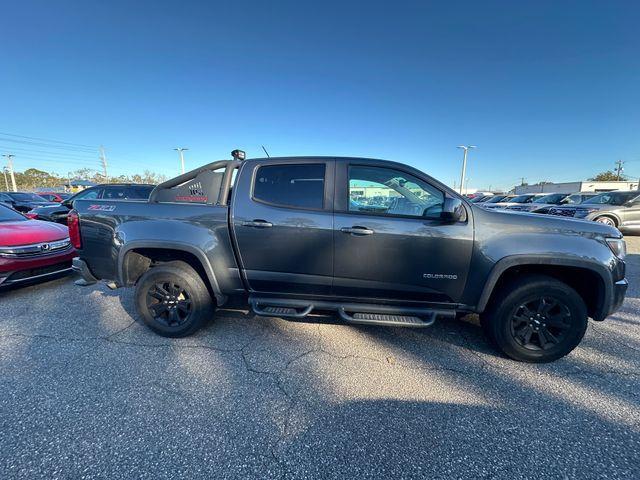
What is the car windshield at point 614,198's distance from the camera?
367 inches

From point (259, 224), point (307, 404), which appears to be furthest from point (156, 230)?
point (307, 404)

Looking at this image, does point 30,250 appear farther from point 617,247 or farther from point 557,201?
point 557,201

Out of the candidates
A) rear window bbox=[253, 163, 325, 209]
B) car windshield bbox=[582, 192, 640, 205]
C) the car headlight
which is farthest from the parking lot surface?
car windshield bbox=[582, 192, 640, 205]

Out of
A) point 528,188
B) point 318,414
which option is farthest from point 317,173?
point 528,188

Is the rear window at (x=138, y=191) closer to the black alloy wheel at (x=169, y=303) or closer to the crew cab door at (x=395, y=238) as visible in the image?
the black alloy wheel at (x=169, y=303)

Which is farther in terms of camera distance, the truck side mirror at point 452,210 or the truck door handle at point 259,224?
the truck door handle at point 259,224

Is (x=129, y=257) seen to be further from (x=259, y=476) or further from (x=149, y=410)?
(x=259, y=476)

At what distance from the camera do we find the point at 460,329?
3350 mm

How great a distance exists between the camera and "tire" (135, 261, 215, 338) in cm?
299

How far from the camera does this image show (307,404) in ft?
7.14

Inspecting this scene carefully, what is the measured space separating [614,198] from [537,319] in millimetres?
10722

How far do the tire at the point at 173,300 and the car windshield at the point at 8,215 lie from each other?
12.6 feet

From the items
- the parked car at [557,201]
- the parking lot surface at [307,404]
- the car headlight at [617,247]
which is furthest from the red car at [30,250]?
the parked car at [557,201]

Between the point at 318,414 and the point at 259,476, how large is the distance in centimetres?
57
